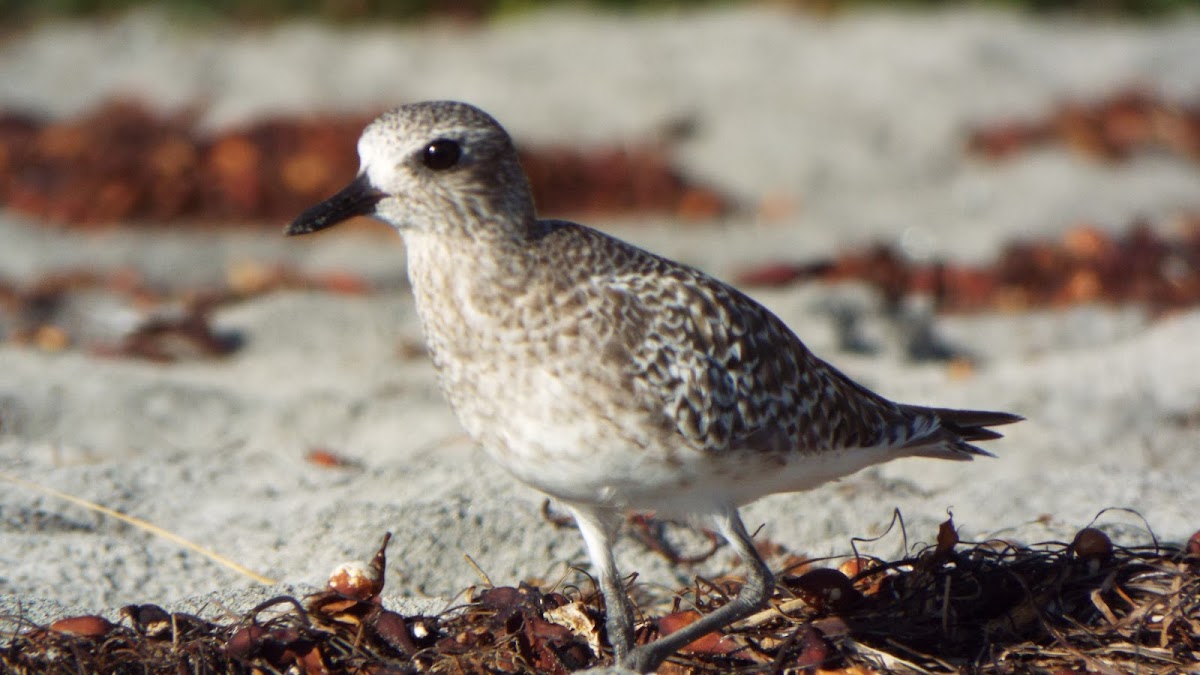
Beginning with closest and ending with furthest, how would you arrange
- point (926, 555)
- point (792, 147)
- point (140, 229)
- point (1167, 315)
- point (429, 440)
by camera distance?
1. point (926, 555)
2. point (429, 440)
3. point (1167, 315)
4. point (140, 229)
5. point (792, 147)

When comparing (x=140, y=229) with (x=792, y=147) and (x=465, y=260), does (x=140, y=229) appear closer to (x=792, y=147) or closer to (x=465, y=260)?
(x=792, y=147)

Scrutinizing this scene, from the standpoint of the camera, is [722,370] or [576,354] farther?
[722,370]

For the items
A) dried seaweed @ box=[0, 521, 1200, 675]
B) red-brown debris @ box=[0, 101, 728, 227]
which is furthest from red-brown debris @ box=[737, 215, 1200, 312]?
dried seaweed @ box=[0, 521, 1200, 675]

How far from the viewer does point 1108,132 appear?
10.4 metres

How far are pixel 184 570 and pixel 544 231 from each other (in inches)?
58.9

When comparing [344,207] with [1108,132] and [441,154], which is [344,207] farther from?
[1108,132]

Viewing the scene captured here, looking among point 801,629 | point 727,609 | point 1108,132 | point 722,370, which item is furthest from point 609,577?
point 1108,132

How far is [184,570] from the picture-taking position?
4.04m

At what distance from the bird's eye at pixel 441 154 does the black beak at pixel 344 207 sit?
0.14m

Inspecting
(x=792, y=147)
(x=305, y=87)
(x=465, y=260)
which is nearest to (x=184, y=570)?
(x=465, y=260)

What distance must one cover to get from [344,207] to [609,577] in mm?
1121

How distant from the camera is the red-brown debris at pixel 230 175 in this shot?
938 centimetres

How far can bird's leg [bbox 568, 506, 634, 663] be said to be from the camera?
11.4 ft

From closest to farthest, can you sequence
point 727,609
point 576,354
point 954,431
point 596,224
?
1. point 576,354
2. point 727,609
3. point 954,431
4. point 596,224
